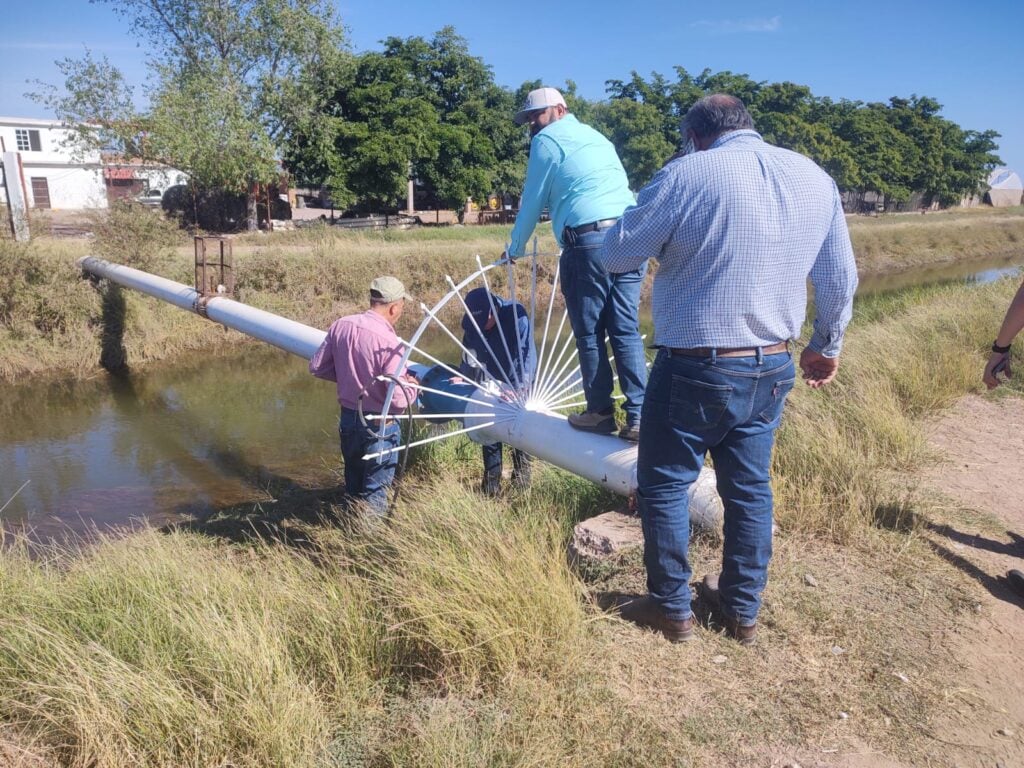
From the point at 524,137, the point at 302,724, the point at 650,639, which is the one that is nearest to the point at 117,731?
the point at 302,724

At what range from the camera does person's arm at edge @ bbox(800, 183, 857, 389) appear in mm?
2379

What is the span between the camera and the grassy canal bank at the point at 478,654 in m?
2.08

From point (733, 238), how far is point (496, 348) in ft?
8.55

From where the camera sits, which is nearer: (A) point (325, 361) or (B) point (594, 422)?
(B) point (594, 422)

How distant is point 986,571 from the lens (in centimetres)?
307

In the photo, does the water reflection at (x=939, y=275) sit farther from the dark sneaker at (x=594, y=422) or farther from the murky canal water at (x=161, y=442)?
the dark sneaker at (x=594, y=422)

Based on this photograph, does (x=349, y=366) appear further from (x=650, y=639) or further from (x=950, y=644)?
(x=950, y=644)

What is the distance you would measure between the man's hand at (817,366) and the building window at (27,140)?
176ft

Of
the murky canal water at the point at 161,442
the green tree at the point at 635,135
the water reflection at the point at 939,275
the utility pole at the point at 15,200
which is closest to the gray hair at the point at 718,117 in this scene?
the murky canal water at the point at 161,442

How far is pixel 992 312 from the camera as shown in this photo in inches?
317

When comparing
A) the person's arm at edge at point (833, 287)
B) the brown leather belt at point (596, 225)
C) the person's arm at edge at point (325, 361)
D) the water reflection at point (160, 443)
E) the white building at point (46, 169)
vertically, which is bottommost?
the water reflection at point (160, 443)

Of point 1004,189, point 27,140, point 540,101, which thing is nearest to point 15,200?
point 540,101

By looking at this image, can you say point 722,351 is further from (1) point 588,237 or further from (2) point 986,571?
(2) point 986,571

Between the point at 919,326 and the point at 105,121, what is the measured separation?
75.0 feet
